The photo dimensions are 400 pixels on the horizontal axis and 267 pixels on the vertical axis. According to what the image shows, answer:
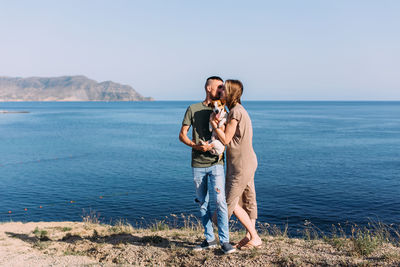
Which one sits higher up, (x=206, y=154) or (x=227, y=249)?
(x=206, y=154)

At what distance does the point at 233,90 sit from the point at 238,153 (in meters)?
1.02

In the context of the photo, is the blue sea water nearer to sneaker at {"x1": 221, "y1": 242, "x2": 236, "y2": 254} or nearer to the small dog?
sneaker at {"x1": 221, "y1": 242, "x2": 236, "y2": 254}

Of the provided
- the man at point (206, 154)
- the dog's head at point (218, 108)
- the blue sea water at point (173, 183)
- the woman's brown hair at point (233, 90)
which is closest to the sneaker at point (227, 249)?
the man at point (206, 154)

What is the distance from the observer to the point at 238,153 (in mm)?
5652

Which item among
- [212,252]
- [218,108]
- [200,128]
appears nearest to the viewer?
[218,108]

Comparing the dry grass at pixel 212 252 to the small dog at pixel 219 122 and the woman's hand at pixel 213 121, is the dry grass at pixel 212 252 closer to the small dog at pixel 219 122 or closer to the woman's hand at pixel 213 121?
the small dog at pixel 219 122

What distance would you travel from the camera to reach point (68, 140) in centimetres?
4841

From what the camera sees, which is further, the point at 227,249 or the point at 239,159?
the point at 227,249

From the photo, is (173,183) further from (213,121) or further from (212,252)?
(213,121)

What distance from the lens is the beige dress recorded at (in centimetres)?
554

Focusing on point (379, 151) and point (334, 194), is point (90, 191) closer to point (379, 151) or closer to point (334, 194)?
point (334, 194)

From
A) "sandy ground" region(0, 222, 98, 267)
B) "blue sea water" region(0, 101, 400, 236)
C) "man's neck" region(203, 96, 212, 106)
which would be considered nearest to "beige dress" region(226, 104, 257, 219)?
"man's neck" region(203, 96, 212, 106)

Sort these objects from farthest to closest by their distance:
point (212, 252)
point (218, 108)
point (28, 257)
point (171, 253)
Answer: point (28, 257) → point (171, 253) → point (212, 252) → point (218, 108)

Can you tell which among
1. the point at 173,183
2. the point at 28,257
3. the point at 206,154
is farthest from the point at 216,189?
the point at 173,183
